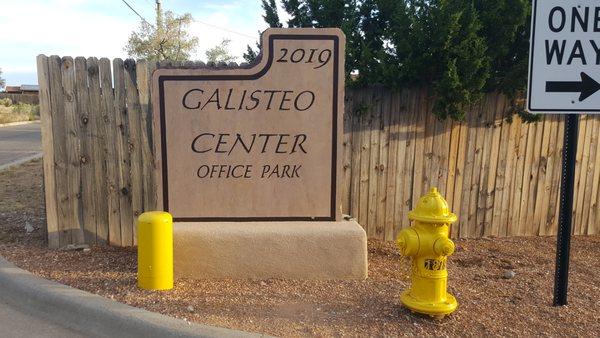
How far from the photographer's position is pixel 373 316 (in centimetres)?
358

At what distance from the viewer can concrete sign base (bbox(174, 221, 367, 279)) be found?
4320 millimetres

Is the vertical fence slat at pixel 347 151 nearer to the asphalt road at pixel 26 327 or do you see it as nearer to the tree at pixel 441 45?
the tree at pixel 441 45

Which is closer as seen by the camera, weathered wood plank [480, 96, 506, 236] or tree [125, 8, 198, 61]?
weathered wood plank [480, 96, 506, 236]

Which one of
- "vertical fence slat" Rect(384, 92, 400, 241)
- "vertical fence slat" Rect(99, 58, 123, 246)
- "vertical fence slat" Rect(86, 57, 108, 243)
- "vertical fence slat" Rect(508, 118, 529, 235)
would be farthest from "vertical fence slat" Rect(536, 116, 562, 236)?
"vertical fence slat" Rect(86, 57, 108, 243)

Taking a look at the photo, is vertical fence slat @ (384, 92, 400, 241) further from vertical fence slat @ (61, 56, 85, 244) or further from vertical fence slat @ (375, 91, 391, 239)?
vertical fence slat @ (61, 56, 85, 244)

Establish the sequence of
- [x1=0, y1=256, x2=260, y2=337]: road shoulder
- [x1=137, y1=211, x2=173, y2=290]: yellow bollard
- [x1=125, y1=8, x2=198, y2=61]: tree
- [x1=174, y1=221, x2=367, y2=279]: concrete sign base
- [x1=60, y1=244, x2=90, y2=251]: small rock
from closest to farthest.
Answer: [x1=0, y1=256, x2=260, y2=337]: road shoulder < [x1=137, y1=211, x2=173, y2=290]: yellow bollard < [x1=174, y1=221, x2=367, y2=279]: concrete sign base < [x1=60, y1=244, x2=90, y2=251]: small rock < [x1=125, y1=8, x2=198, y2=61]: tree

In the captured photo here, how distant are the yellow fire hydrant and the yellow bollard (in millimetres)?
1839

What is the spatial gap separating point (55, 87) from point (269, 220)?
98.4 inches

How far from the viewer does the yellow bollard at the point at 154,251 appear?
3934 mm

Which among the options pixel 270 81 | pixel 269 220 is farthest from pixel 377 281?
pixel 270 81

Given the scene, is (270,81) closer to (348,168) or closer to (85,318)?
(348,168)

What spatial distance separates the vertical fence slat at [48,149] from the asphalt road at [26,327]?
1.35 metres

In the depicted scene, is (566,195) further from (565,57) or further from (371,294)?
(371,294)

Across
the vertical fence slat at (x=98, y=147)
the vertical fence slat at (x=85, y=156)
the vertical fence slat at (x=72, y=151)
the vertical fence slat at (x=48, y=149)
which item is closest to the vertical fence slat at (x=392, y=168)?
the vertical fence slat at (x=98, y=147)
